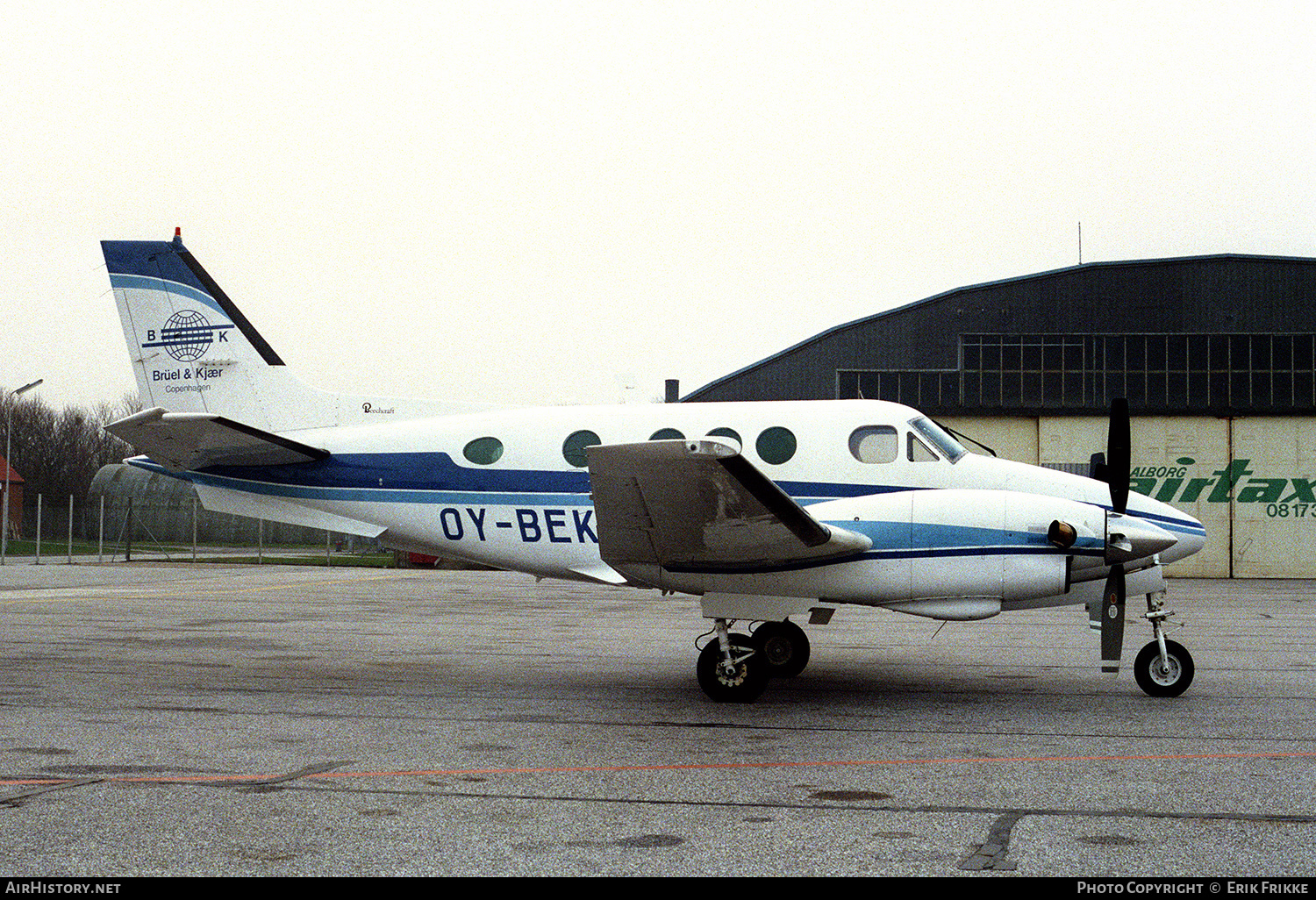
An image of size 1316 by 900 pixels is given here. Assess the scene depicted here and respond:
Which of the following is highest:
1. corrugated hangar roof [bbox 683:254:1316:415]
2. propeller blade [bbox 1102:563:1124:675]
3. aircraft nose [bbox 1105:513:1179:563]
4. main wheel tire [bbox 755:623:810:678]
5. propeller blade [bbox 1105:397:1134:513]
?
corrugated hangar roof [bbox 683:254:1316:415]

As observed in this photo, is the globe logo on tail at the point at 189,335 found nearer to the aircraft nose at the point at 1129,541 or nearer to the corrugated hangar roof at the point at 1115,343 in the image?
the aircraft nose at the point at 1129,541

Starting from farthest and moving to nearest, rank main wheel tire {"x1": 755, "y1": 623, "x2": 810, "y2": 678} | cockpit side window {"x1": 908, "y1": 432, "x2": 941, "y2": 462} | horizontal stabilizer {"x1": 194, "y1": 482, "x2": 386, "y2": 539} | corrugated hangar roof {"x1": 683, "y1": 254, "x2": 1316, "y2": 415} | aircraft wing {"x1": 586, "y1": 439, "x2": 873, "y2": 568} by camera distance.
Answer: corrugated hangar roof {"x1": 683, "y1": 254, "x2": 1316, "y2": 415}, horizontal stabilizer {"x1": 194, "y1": 482, "x2": 386, "y2": 539}, main wheel tire {"x1": 755, "y1": 623, "x2": 810, "y2": 678}, cockpit side window {"x1": 908, "y1": 432, "x2": 941, "y2": 462}, aircraft wing {"x1": 586, "y1": 439, "x2": 873, "y2": 568}

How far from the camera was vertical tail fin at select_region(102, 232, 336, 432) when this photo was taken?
12969 millimetres

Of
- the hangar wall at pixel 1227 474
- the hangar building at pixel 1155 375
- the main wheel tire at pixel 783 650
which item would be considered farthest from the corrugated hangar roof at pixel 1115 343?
the main wheel tire at pixel 783 650

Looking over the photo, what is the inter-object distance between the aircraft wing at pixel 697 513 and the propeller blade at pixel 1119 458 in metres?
2.20

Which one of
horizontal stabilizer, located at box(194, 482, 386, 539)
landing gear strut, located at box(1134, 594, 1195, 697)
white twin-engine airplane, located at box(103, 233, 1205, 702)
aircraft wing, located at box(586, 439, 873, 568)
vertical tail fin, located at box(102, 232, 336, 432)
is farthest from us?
vertical tail fin, located at box(102, 232, 336, 432)

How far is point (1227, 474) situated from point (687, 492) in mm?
32778

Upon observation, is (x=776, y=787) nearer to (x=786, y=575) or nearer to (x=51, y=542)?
(x=786, y=575)

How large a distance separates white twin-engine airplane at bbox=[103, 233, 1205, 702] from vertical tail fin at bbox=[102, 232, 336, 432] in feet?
0.06

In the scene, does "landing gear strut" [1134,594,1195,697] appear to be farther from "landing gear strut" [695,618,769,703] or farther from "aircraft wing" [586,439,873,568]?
"landing gear strut" [695,618,769,703]

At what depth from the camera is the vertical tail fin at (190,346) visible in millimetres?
12969

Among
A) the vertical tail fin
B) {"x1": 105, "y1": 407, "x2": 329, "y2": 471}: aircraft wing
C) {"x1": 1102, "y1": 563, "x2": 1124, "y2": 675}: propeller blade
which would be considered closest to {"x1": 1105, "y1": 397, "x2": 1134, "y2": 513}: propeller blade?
{"x1": 1102, "y1": 563, "x2": 1124, "y2": 675}: propeller blade
